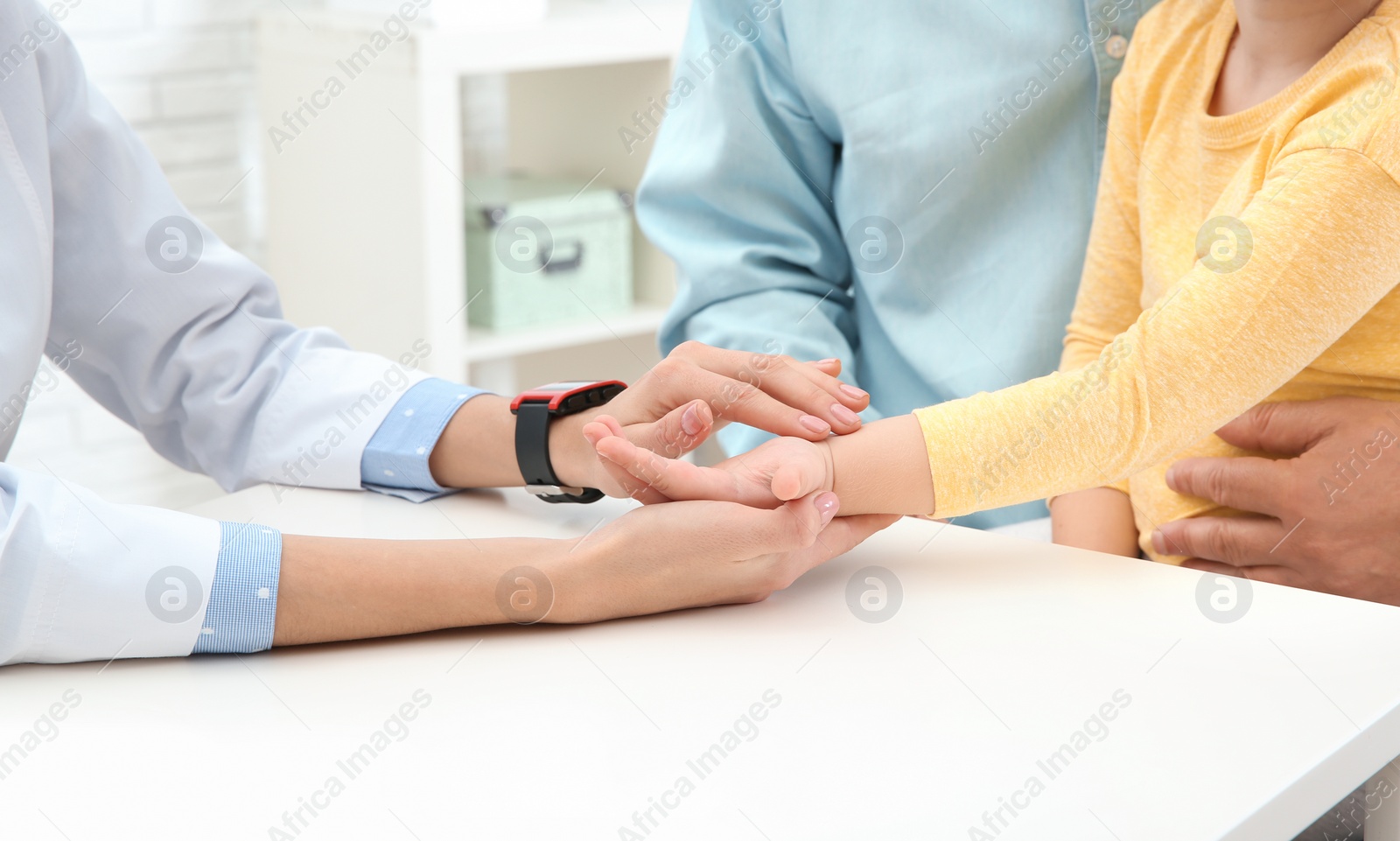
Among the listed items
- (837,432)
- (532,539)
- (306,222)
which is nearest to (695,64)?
(837,432)

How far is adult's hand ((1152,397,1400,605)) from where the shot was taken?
812 millimetres

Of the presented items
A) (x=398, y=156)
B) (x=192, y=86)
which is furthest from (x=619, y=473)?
(x=192, y=86)

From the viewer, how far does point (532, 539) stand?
2.37 feet

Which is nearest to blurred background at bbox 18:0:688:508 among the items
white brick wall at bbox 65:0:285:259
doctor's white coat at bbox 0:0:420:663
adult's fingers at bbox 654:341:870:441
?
white brick wall at bbox 65:0:285:259

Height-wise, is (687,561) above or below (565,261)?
above

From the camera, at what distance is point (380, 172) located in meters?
1.87

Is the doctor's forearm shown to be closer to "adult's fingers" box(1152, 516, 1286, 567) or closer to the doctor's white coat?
the doctor's white coat

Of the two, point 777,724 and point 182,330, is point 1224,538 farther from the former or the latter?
point 182,330

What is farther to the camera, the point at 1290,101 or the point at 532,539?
the point at 1290,101

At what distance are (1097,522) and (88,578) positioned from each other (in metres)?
0.71

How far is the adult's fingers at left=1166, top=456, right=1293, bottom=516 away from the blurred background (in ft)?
4.16

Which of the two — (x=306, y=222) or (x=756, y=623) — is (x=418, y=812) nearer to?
(x=756, y=623)

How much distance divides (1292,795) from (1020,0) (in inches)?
30.7

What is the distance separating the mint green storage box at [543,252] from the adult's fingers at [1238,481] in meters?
1.30
